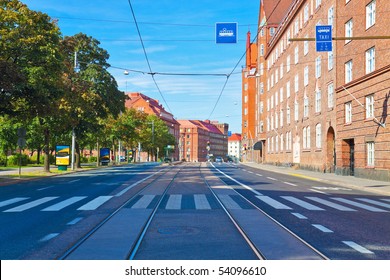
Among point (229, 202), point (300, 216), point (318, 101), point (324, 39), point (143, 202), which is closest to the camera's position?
point (300, 216)

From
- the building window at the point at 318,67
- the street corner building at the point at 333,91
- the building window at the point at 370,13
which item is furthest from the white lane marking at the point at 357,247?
the building window at the point at 318,67

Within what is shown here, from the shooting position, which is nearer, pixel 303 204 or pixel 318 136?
pixel 303 204

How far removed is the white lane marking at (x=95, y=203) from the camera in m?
13.5

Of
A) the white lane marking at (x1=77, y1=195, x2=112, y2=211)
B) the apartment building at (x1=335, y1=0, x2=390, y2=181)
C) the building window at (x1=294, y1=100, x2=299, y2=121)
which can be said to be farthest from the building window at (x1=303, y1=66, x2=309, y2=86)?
the white lane marking at (x1=77, y1=195, x2=112, y2=211)

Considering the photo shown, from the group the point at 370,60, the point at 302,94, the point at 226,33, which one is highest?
the point at 302,94

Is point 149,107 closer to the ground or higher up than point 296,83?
higher up

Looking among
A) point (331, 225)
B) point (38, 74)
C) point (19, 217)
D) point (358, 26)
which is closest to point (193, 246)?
point (331, 225)

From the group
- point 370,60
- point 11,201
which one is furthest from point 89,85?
point 11,201

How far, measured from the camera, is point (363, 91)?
1207 inches

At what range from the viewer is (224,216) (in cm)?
1194

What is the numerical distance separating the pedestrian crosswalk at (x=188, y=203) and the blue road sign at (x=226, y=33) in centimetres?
691

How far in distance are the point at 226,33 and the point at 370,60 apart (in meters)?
13.7

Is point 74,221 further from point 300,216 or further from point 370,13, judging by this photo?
point 370,13
